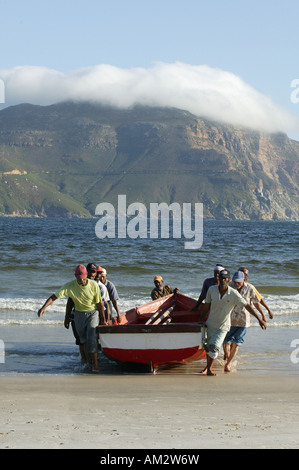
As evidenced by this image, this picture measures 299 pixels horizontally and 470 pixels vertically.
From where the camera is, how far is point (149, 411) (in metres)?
7.05

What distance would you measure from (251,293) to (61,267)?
63.7ft

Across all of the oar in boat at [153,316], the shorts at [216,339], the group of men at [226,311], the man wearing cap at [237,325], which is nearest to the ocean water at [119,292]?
the man wearing cap at [237,325]

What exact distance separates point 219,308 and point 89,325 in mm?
2032

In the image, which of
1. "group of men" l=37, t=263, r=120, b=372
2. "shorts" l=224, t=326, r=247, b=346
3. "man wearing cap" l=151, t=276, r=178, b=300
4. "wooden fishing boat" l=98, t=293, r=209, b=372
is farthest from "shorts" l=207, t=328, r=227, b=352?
"man wearing cap" l=151, t=276, r=178, b=300

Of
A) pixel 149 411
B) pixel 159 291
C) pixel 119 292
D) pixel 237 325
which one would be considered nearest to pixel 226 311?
pixel 237 325

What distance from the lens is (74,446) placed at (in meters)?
5.55

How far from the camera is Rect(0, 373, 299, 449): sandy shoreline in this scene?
18.8 ft

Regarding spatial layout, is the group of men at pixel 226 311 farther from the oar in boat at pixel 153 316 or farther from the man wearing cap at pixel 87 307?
the man wearing cap at pixel 87 307

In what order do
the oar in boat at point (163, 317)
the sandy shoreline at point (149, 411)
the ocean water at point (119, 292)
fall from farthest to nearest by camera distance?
the oar in boat at point (163, 317)
the ocean water at point (119, 292)
the sandy shoreline at point (149, 411)

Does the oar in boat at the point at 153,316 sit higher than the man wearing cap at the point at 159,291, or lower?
lower

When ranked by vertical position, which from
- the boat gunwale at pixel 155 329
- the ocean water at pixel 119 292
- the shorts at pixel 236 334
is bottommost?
the ocean water at pixel 119 292

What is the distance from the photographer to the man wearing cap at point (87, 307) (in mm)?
9609

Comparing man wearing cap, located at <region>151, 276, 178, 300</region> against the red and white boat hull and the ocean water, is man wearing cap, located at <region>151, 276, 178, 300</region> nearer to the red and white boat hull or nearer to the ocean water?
the ocean water

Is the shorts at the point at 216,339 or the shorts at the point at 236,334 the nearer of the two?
the shorts at the point at 216,339
